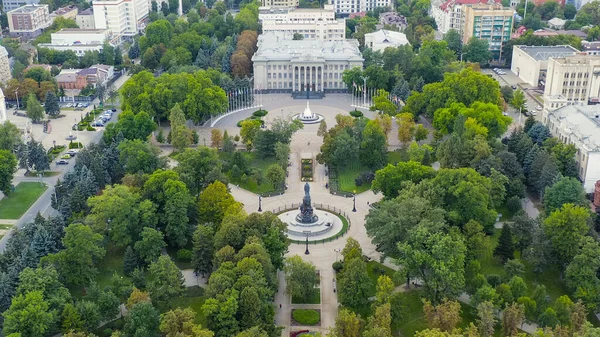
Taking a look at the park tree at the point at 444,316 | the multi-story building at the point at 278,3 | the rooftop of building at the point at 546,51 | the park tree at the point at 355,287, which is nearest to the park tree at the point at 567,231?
the park tree at the point at 444,316

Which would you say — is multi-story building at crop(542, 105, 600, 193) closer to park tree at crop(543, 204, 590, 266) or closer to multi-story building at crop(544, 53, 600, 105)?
multi-story building at crop(544, 53, 600, 105)

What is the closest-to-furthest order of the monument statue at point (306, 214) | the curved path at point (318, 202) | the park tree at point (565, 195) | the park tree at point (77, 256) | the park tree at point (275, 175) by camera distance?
the park tree at point (77, 256) → the curved path at point (318, 202) → the park tree at point (565, 195) → the monument statue at point (306, 214) → the park tree at point (275, 175)

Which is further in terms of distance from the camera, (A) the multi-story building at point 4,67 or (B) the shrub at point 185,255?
(A) the multi-story building at point 4,67

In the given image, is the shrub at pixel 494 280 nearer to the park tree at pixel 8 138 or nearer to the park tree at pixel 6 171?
the park tree at pixel 6 171

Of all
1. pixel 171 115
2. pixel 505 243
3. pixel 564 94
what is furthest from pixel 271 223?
pixel 564 94

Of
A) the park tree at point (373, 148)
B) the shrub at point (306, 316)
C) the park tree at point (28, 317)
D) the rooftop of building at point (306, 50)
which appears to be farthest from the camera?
the rooftop of building at point (306, 50)

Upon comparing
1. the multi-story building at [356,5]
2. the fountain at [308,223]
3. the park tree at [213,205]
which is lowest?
the fountain at [308,223]

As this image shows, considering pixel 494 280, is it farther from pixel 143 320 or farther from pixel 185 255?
pixel 143 320
